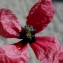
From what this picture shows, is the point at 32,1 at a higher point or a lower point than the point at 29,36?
lower

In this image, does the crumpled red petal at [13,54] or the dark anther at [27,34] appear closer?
the crumpled red petal at [13,54]

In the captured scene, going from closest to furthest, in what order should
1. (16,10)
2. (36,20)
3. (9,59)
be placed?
(9,59), (36,20), (16,10)

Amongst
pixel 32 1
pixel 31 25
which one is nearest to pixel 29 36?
pixel 31 25

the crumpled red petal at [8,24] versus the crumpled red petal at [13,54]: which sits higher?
the crumpled red petal at [8,24]

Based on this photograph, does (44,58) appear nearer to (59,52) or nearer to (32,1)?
(59,52)
